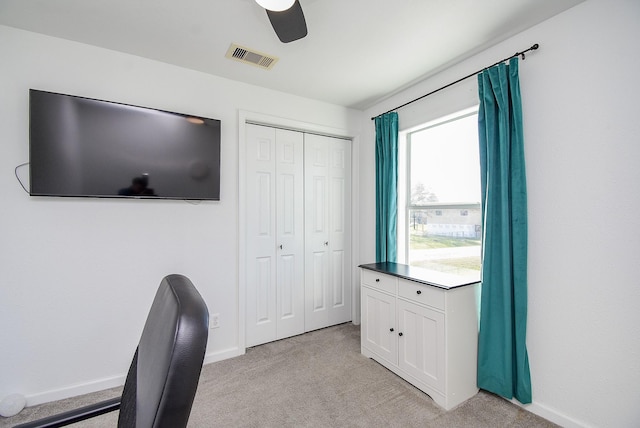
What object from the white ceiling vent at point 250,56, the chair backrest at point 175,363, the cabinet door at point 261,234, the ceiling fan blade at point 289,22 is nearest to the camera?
the chair backrest at point 175,363

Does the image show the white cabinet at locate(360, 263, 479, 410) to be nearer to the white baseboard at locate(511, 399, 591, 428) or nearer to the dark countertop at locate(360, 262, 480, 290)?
the dark countertop at locate(360, 262, 480, 290)

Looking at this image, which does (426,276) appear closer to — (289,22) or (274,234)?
(274,234)

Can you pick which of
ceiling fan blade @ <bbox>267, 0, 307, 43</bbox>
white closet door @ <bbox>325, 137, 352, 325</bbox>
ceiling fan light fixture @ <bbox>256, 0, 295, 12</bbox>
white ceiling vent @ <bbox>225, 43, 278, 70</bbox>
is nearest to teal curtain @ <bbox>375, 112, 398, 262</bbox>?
white closet door @ <bbox>325, 137, 352, 325</bbox>

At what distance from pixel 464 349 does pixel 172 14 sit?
2.93 meters

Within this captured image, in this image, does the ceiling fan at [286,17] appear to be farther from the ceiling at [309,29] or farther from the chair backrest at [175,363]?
the chair backrest at [175,363]

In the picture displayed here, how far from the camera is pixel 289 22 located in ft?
4.58

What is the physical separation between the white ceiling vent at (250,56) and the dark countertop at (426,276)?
6.43 ft

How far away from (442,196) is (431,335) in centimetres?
122

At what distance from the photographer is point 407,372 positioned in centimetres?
211

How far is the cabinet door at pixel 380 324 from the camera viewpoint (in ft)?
7.39

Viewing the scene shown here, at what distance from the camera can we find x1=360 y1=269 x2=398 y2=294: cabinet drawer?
2.27 meters

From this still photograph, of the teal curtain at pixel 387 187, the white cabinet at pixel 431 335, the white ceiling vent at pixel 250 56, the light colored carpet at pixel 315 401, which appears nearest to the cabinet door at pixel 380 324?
the white cabinet at pixel 431 335

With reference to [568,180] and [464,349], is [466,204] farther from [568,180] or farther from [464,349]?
[464,349]

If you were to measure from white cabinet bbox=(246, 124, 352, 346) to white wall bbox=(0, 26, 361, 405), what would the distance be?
0.26 meters
